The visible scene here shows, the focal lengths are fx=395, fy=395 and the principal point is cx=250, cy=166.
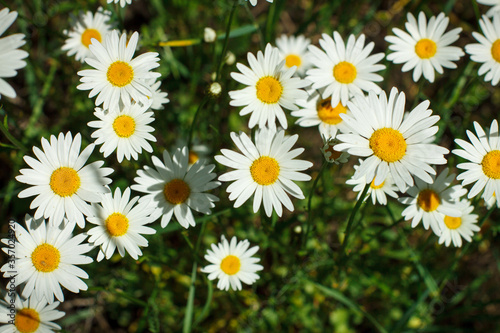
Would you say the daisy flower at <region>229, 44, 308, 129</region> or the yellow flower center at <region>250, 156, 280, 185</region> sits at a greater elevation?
Answer: the daisy flower at <region>229, 44, 308, 129</region>

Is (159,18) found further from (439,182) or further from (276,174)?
(439,182)

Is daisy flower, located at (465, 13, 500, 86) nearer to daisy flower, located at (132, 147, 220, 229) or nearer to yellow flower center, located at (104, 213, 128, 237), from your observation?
daisy flower, located at (132, 147, 220, 229)

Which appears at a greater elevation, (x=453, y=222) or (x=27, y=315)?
(x=453, y=222)

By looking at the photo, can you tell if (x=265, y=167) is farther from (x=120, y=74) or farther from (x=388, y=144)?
(x=120, y=74)

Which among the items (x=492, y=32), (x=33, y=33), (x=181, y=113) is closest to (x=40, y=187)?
(x=181, y=113)

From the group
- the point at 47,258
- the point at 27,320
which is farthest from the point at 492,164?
the point at 27,320

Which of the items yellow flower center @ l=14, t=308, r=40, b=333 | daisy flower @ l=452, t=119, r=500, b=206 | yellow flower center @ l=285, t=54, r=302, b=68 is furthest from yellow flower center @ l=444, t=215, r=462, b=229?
yellow flower center @ l=14, t=308, r=40, b=333
